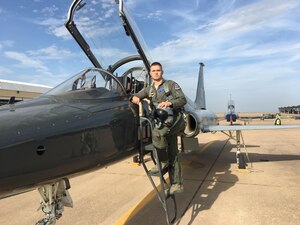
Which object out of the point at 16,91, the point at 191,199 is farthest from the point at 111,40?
the point at 16,91

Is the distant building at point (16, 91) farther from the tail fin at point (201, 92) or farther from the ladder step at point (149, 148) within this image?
the ladder step at point (149, 148)

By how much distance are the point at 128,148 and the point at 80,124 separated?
43.1 inches

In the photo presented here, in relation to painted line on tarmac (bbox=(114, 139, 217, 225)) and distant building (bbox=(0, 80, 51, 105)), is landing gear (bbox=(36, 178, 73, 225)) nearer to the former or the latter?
painted line on tarmac (bbox=(114, 139, 217, 225))

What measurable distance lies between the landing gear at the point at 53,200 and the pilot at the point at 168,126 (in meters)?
1.38

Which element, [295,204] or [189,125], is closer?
[295,204]

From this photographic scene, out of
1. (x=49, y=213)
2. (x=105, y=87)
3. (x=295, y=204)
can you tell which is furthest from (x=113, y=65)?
(x=295, y=204)

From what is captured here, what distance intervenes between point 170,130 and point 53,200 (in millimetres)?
1833

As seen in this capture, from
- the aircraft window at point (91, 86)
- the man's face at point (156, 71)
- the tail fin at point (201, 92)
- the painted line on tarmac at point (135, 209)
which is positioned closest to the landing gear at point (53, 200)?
the aircraft window at point (91, 86)

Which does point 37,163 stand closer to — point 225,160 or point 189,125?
point 189,125

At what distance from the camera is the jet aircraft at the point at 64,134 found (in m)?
2.52

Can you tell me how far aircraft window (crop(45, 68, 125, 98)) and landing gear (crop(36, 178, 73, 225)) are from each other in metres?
1.24

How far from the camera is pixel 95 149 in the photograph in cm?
337

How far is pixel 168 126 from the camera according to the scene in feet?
13.0

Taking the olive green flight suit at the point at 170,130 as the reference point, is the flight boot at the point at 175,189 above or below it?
below
